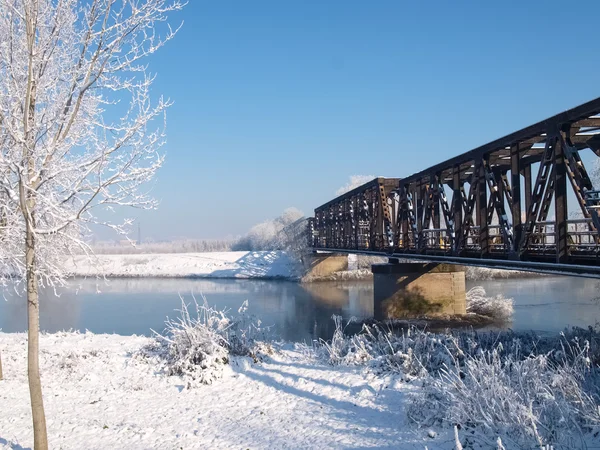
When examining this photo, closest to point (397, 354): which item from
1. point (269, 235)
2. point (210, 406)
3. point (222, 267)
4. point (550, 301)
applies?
point (210, 406)

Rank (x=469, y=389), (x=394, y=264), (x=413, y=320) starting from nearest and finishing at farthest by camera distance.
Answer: (x=469, y=389) < (x=413, y=320) < (x=394, y=264)

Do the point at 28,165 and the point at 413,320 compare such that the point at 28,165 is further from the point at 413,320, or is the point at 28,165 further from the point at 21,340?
the point at 413,320

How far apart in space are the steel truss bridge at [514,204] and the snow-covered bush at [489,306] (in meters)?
4.37

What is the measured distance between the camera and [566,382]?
6.95m

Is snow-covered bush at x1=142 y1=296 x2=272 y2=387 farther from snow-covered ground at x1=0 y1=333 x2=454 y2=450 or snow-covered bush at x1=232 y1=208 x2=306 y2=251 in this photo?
snow-covered bush at x1=232 y1=208 x2=306 y2=251

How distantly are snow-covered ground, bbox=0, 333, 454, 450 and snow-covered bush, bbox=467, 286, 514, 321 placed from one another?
47.7ft

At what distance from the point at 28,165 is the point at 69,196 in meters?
0.62

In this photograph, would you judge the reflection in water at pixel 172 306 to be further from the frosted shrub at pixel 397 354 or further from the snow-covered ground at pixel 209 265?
the snow-covered ground at pixel 209 265

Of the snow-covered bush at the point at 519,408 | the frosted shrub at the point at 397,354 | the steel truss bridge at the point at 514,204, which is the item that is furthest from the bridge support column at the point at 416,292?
the snow-covered bush at the point at 519,408

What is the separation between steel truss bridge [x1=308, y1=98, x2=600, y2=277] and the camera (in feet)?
36.1

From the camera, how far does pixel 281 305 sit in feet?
98.5

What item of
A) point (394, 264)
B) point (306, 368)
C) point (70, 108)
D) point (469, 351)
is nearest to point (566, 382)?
point (469, 351)

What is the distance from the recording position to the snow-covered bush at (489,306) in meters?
23.4

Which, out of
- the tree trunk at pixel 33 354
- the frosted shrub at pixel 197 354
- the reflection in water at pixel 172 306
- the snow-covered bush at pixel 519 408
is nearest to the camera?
the snow-covered bush at pixel 519 408
